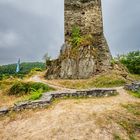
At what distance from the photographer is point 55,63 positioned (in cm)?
3941

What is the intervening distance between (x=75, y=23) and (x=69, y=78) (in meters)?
7.48

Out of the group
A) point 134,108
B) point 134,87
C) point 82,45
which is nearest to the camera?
point 134,108

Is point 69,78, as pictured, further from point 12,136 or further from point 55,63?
point 12,136

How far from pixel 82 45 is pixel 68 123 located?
2105 centimetres

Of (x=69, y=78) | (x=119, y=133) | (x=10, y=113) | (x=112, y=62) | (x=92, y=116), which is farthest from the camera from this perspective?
(x=112, y=62)

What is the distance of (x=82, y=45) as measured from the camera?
125 ft

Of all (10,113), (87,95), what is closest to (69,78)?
(87,95)

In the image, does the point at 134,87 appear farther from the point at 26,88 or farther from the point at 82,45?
the point at 82,45

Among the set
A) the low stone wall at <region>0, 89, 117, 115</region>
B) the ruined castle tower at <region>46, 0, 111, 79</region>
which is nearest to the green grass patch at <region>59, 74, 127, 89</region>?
the ruined castle tower at <region>46, 0, 111, 79</region>

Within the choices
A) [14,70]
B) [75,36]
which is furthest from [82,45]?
[14,70]

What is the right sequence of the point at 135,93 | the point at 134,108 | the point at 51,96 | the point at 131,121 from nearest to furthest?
1. the point at 131,121
2. the point at 134,108
3. the point at 51,96
4. the point at 135,93

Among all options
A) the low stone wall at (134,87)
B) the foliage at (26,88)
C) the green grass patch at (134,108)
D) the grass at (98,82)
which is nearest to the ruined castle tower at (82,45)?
the grass at (98,82)

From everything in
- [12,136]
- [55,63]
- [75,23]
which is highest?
[75,23]

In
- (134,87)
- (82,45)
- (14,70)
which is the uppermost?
(82,45)
